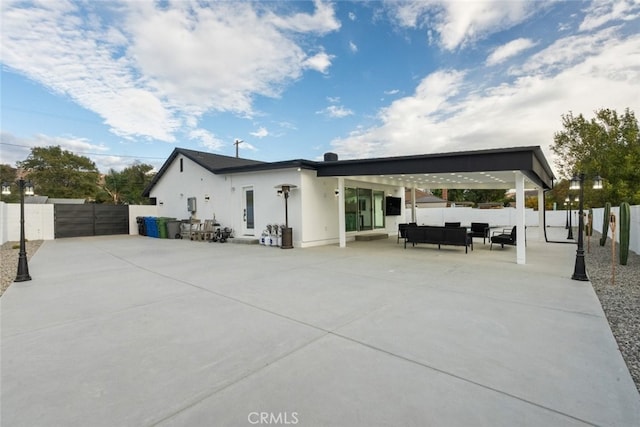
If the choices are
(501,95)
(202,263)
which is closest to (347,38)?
(501,95)

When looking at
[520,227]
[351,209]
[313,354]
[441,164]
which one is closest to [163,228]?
[351,209]

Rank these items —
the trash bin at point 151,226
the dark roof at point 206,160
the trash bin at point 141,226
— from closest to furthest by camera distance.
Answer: the dark roof at point 206,160
the trash bin at point 151,226
the trash bin at point 141,226

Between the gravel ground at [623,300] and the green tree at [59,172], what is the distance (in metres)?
34.7

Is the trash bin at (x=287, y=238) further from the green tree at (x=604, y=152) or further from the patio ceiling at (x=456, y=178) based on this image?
the green tree at (x=604, y=152)

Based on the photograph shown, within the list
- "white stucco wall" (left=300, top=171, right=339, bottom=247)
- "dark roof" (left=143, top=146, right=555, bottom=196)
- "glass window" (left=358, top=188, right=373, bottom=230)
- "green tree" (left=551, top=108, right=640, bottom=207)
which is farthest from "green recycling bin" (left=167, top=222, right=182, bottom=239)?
"green tree" (left=551, top=108, right=640, bottom=207)

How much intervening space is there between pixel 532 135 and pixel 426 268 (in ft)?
45.9

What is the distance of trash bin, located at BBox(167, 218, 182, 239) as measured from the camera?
49.0 feet

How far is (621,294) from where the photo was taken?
4742mm

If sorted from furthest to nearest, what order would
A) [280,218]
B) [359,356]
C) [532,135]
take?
[532,135] < [280,218] < [359,356]

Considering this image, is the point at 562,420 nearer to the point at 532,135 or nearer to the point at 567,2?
the point at 567,2

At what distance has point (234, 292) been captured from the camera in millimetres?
4844

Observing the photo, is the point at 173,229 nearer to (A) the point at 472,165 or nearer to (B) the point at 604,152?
(A) the point at 472,165

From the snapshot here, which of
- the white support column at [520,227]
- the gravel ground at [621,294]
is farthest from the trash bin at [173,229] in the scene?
the white support column at [520,227]

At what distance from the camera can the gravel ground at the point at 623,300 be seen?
2.81 metres
